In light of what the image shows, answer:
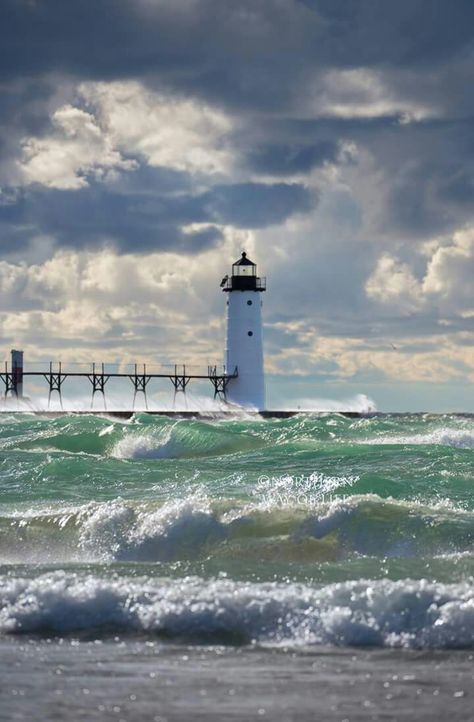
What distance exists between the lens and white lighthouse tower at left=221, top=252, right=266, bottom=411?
2073 inches

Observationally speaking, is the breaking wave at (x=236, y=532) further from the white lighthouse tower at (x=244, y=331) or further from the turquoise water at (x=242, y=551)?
the white lighthouse tower at (x=244, y=331)

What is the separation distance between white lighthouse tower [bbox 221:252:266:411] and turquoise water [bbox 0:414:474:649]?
94.3 ft

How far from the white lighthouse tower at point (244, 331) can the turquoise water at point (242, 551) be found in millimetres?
28744

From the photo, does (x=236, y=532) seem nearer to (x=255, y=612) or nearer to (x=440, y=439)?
(x=255, y=612)

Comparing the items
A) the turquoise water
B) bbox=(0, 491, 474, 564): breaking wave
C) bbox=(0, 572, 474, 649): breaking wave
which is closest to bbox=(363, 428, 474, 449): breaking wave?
the turquoise water

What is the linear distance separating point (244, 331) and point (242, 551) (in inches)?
1598

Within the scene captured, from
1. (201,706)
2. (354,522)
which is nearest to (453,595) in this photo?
(201,706)

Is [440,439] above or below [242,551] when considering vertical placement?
above

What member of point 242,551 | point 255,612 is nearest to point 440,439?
point 242,551

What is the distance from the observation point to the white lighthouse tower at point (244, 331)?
2073 inches

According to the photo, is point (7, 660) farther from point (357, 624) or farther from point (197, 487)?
point (197, 487)

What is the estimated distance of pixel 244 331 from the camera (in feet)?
173

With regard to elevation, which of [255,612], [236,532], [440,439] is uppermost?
[440,439]

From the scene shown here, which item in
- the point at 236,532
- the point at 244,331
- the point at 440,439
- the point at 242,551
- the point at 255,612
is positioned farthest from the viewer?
the point at 244,331
